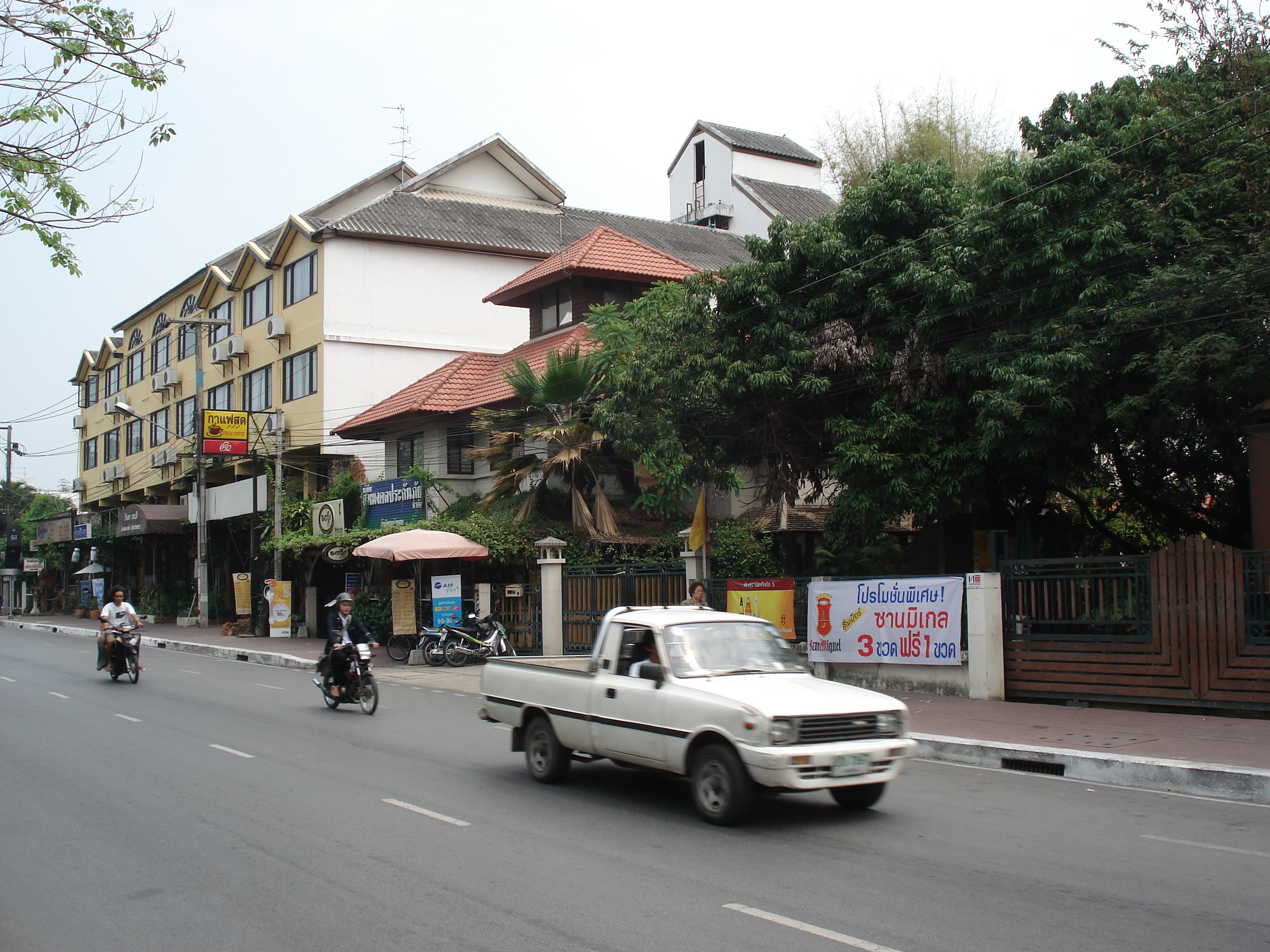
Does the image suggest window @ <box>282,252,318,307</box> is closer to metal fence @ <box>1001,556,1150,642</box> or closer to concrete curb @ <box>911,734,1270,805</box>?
metal fence @ <box>1001,556,1150,642</box>

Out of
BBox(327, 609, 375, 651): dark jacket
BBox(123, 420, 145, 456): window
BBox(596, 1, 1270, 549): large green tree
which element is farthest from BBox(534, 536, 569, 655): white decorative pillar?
BBox(123, 420, 145, 456): window

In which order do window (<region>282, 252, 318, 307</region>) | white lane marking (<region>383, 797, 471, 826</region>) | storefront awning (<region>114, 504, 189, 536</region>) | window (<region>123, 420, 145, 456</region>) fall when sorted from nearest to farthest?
white lane marking (<region>383, 797, 471, 826</region>), window (<region>282, 252, 318, 307</region>), storefront awning (<region>114, 504, 189, 536</region>), window (<region>123, 420, 145, 456</region>)

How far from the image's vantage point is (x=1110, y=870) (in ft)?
22.7

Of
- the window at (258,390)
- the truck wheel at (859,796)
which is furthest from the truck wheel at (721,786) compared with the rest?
the window at (258,390)

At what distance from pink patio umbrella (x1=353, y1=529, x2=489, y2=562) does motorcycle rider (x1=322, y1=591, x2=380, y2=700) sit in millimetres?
7958

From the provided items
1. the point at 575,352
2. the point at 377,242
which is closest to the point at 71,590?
the point at 377,242

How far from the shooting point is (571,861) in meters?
7.14

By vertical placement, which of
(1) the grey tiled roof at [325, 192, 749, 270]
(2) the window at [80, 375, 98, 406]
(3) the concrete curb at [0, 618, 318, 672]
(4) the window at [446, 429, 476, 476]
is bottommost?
(3) the concrete curb at [0, 618, 318, 672]

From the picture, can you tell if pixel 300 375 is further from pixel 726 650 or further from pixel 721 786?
pixel 721 786

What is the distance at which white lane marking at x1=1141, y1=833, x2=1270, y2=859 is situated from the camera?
24.5 ft

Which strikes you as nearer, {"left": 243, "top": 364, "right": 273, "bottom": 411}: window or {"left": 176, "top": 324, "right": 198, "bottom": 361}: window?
{"left": 243, "top": 364, "right": 273, "bottom": 411}: window

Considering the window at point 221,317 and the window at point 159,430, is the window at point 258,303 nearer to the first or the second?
the window at point 221,317

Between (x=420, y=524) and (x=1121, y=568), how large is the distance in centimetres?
1741

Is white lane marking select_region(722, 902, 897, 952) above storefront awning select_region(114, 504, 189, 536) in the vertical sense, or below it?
below
